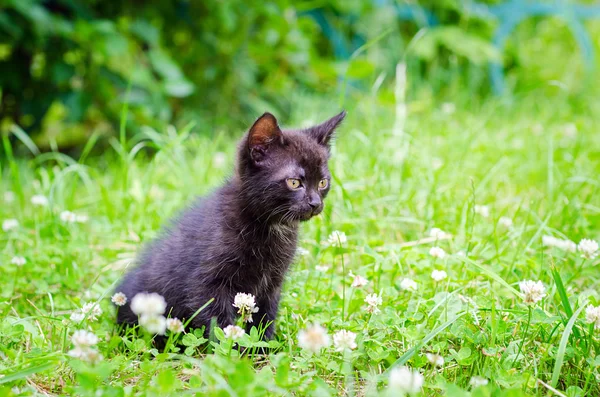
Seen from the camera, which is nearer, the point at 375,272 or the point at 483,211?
the point at 375,272

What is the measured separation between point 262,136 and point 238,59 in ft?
11.7

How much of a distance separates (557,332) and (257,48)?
4345 millimetres

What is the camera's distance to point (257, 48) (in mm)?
5844

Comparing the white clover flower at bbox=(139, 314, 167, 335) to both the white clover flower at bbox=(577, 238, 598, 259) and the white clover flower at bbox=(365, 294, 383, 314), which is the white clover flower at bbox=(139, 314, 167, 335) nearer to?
the white clover flower at bbox=(365, 294, 383, 314)

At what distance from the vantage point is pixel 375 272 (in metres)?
2.69

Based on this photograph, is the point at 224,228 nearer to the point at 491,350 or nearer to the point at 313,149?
the point at 313,149

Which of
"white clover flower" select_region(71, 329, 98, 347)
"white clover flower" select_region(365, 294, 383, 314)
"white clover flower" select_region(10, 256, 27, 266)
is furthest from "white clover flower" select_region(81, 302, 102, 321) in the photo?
"white clover flower" select_region(365, 294, 383, 314)

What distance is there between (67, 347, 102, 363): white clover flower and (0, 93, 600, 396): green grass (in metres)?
0.03

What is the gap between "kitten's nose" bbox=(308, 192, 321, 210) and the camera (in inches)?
94.4

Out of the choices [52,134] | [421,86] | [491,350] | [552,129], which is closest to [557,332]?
[491,350]

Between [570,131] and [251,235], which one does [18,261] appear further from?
[570,131]

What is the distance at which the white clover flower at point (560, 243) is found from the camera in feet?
9.05

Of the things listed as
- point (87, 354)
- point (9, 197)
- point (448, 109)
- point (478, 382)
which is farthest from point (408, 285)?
point (448, 109)

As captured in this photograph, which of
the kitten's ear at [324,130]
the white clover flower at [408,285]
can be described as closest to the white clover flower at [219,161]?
the kitten's ear at [324,130]
